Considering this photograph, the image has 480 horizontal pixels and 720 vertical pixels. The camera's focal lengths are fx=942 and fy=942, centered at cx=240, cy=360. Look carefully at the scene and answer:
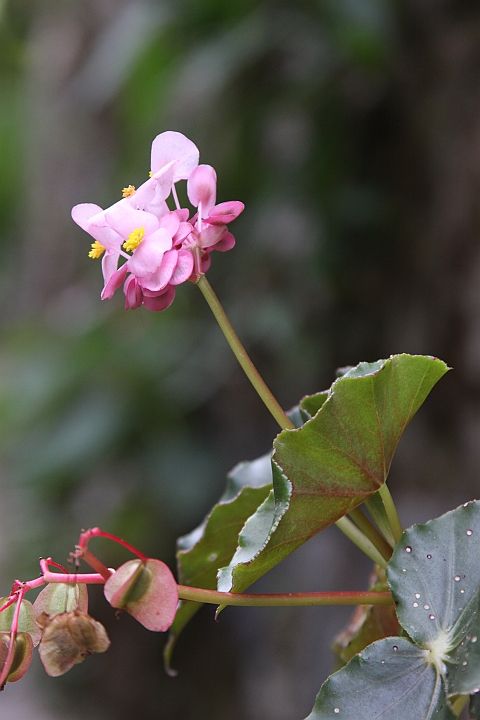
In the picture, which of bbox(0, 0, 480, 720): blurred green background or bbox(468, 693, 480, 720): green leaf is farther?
bbox(0, 0, 480, 720): blurred green background

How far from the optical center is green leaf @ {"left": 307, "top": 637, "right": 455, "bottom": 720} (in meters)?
0.36

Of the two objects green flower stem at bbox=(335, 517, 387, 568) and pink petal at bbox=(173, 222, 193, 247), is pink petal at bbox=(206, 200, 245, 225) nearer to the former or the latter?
pink petal at bbox=(173, 222, 193, 247)

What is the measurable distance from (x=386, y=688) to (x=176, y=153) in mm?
230

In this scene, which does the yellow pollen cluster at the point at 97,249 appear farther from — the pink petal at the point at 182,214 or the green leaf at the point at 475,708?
the green leaf at the point at 475,708

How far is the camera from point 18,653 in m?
0.34

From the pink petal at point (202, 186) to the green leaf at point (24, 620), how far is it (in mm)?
176

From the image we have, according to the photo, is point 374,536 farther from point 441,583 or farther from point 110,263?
point 110,263

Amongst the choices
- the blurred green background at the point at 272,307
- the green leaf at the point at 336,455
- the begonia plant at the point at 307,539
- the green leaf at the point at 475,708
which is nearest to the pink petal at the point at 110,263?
the begonia plant at the point at 307,539

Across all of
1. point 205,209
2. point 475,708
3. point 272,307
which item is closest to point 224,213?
point 205,209

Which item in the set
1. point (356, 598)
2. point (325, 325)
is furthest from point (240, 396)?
point (356, 598)

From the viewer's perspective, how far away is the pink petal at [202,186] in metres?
0.40

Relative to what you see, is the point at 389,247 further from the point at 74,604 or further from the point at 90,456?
the point at 74,604

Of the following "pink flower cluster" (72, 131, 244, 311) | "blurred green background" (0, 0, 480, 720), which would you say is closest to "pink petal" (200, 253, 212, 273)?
"pink flower cluster" (72, 131, 244, 311)

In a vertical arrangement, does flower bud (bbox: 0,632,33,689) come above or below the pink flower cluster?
below
